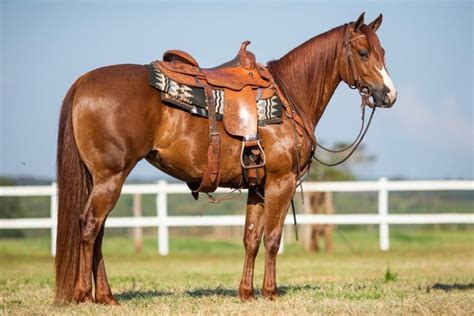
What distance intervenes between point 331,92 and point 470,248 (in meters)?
11.0

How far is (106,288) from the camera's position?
7.21 m

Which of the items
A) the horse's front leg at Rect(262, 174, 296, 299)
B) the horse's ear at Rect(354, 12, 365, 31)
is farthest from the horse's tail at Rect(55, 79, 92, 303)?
the horse's ear at Rect(354, 12, 365, 31)

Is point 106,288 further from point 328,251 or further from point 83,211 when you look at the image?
point 328,251

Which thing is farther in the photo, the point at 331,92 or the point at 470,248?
the point at 470,248

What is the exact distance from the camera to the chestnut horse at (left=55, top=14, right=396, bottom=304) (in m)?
6.93

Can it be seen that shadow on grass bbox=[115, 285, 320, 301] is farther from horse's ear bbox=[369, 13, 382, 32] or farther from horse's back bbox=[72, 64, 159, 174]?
horse's ear bbox=[369, 13, 382, 32]

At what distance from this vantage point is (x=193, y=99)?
7.23 metres

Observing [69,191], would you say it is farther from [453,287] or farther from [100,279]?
[453,287]

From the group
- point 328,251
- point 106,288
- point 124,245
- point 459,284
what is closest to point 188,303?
point 106,288

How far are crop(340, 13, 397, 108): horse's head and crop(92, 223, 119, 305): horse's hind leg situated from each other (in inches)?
124

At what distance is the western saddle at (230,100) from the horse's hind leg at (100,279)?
117 centimetres

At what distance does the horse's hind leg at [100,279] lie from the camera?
716 cm

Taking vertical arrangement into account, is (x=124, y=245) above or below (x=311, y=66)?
below

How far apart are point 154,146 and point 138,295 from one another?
2050 mm
